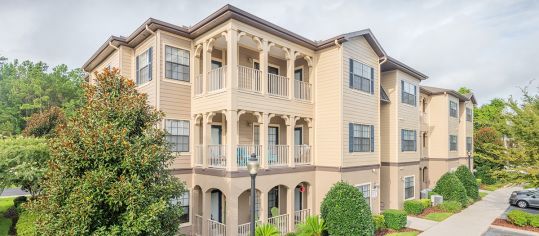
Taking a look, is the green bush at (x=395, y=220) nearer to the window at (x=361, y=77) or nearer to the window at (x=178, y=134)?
the window at (x=361, y=77)

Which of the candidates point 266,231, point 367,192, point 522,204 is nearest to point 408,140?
point 367,192

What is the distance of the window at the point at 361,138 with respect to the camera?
15773 mm

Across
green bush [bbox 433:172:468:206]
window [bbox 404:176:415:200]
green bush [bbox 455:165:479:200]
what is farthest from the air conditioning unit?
green bush [bbox 455:165:479:200]

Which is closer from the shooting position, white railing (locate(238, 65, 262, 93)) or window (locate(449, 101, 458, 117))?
white railing (locate(238, 65, 262, 93))

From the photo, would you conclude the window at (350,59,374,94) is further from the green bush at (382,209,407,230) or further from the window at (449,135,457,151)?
the window at (449,135,457,151)

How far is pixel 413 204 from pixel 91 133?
19100 millimetres

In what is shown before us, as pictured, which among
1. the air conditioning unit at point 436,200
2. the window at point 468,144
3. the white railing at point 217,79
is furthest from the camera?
the window at point 468,144

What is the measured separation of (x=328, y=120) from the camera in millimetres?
15461

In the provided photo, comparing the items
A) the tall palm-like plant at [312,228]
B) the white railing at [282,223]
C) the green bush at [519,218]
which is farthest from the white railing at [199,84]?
the green bush at [519,218]

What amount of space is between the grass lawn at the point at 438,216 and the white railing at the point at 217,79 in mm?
15244

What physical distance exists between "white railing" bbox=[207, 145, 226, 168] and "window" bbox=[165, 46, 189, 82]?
Result: 11.9ft

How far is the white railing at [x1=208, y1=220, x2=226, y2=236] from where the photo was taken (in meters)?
12.7

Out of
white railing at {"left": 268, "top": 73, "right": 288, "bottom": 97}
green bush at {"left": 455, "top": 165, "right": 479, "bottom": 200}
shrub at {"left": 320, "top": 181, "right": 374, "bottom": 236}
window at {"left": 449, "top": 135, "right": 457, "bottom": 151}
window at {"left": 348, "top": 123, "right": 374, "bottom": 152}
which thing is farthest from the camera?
window at {"left": 449, "top": 135, "right": 457, "bottom": 151}

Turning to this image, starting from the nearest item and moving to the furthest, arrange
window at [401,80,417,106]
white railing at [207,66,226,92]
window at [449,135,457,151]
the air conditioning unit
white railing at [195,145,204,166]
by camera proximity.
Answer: white railing at [207,66,226,92] → white railing at [195,145,204,166] → window at [401,80,417,106] → the air conditioning unit → window at [449,135,457,151]
